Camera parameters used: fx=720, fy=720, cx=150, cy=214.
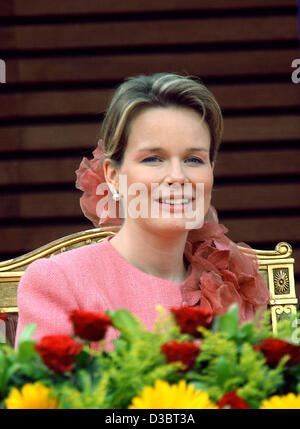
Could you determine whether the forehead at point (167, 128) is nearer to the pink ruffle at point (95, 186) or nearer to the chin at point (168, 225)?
the chin at point (168, 225)

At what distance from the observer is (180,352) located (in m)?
0.83

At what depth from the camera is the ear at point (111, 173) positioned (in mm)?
1626

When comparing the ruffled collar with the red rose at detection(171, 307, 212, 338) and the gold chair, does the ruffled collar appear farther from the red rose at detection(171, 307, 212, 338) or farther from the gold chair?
the gold chair

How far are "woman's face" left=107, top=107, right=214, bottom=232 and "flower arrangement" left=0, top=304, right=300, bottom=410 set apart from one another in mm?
580

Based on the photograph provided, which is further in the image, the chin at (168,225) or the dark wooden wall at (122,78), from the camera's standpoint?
the dark wooden wall at (122,78)

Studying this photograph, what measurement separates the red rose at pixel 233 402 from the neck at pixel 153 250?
76 centimetres

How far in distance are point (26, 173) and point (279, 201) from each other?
153 cm

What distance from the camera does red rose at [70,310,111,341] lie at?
2.87ft

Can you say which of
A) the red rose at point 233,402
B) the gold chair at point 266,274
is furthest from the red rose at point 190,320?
the gold chair at point 266,274

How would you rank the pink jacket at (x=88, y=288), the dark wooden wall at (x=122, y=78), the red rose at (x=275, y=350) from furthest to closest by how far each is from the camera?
the dark wooden wall at (x=122, y=78) < the pink jacket at (x=88, y=288) < the red rose at (x=275, y=350)

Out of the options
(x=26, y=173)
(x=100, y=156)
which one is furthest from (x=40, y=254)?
(x=26, y=173)

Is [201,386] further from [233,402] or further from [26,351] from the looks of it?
[26,351]

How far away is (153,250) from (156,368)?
0.76 m

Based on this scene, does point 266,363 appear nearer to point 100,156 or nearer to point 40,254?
point 100,156
